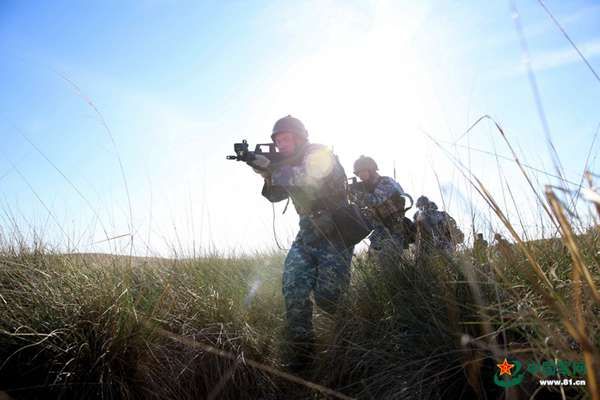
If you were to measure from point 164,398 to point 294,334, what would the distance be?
0.88m

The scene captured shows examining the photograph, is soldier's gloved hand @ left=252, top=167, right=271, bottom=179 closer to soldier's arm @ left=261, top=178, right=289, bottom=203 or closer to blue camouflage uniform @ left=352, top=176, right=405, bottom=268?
soldier's arm @ left=261, top=178, right=289, bottom=203

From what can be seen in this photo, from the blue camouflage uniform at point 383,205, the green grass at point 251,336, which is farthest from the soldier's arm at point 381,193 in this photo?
the green grass at point 251,336

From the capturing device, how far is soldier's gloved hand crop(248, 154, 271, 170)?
139 inches

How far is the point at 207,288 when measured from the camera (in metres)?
2.76

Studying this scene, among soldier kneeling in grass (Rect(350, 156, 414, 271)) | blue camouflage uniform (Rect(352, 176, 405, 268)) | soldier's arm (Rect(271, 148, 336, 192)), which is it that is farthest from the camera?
blue camouflage uniform (Rect(352, 176, 405, 268))

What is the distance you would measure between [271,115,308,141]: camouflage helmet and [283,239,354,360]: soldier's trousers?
3.55 feet

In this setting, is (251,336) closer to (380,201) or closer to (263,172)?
(263,172)

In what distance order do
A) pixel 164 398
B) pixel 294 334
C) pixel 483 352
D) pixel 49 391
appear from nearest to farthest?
pixel 483 352 < pixel 49 391 < pixel 164 398 < pixel 294 334

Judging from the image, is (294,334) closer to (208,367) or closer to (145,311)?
(208,367)

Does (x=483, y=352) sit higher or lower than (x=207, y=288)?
lower

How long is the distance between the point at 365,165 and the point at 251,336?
143 inches

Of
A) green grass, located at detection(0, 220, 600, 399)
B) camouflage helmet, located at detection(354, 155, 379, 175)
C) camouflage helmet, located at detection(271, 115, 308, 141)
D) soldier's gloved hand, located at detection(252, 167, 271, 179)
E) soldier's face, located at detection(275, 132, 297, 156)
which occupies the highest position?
camouflage helmet, located at detection(354, 155, 379, 175)

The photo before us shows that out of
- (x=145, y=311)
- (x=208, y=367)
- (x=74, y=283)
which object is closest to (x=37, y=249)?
(x=74, y=283)

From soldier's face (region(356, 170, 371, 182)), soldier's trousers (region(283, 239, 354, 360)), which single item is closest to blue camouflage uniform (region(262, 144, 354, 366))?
soldier's trousers (region(283, 239, 354, 360))
